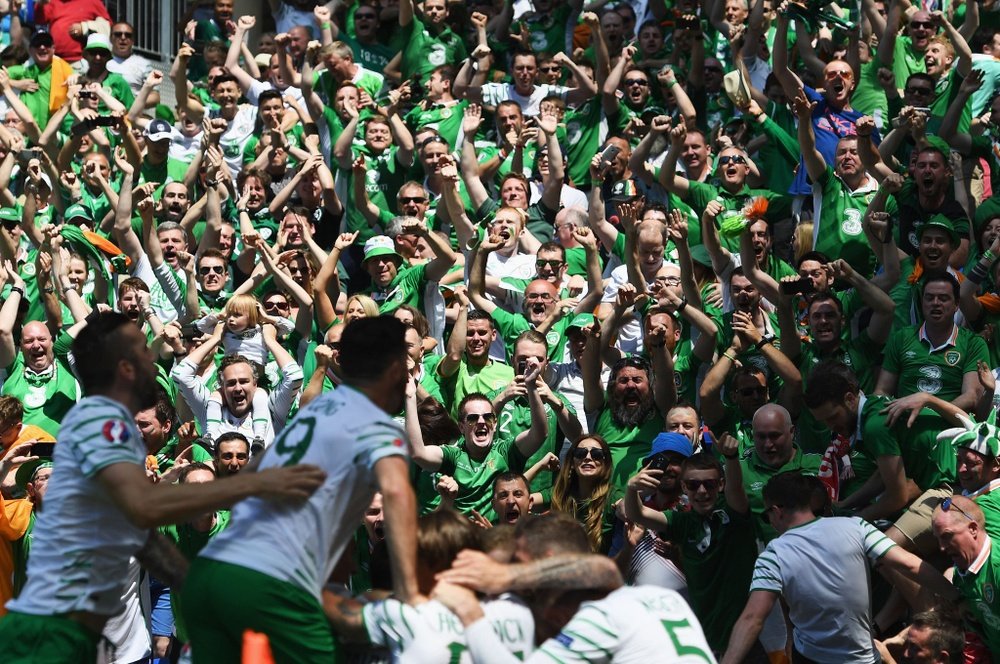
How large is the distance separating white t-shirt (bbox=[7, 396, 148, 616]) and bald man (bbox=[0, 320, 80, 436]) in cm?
598

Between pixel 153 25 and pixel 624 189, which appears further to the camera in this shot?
pixel 153 25

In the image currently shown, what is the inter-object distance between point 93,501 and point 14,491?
173 inches

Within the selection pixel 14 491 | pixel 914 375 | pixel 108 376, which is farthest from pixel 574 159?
pixel 108 376

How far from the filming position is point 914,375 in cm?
960

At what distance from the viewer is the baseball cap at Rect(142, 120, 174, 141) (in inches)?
581

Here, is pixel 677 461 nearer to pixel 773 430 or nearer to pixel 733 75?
pixel 773 430

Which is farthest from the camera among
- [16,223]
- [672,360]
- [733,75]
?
[16,223]

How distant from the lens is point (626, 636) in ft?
17.5

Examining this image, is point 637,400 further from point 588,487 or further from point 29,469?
point 29,469

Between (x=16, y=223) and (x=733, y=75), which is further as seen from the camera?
(x=16, y=223)

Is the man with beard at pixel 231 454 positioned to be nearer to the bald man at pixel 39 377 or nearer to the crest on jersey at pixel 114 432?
the bald man at pixel 39 377

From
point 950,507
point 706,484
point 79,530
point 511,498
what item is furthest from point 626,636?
point 511,498

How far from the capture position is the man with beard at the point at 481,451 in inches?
395

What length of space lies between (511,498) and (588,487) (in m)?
0.47
